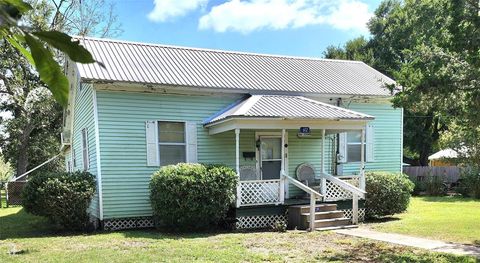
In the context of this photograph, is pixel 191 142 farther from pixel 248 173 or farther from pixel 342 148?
pixel 342 148

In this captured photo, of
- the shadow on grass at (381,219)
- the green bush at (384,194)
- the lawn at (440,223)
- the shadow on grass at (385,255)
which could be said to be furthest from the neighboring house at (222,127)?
the shadow on grass at (385,255)

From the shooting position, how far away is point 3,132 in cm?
3062

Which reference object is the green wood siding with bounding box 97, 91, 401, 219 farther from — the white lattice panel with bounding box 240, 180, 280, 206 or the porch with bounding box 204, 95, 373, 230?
the white lattice panel with bounding box 240, 180, 280, 206

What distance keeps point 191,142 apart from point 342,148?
5.29m

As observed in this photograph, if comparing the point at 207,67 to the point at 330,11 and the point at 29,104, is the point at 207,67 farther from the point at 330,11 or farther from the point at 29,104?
the point at 29,104

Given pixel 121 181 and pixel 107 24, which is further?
pixel 107 24

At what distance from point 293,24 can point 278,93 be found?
1378 centimetres

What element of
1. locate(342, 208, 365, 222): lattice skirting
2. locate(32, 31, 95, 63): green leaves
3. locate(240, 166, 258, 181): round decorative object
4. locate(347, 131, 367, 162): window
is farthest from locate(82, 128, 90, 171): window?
locate(32, 31, 95, 63): green leaves

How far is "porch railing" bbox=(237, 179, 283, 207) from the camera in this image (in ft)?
38.7

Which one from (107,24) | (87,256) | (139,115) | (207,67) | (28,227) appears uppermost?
(107,24)

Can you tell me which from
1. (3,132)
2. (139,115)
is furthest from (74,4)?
(3,132)

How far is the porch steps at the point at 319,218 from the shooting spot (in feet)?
38.2

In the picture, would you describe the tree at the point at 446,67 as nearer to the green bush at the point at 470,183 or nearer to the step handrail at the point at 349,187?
the step handrail at the point at 349,187

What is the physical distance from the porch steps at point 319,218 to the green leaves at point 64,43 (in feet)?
37.0
